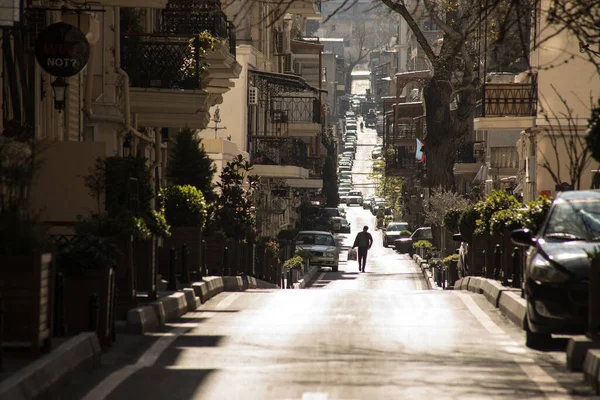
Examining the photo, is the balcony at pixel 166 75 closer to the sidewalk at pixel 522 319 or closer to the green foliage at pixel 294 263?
the sidewalk at pixel 522 319

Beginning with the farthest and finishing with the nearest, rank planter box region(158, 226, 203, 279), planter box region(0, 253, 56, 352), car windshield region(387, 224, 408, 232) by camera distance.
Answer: car windshield region(387, 224, 408, 232) < planter box region(158, 226, 203, 279) < planter box region(0, 253, 56, 352)

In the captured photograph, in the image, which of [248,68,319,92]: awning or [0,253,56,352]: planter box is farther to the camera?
[248,68,319,92]: awning

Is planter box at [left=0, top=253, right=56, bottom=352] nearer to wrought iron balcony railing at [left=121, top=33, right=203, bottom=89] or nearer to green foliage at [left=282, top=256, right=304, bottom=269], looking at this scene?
wrought iron balcony railing at [left=121, top=33, right=203, bottom=89]

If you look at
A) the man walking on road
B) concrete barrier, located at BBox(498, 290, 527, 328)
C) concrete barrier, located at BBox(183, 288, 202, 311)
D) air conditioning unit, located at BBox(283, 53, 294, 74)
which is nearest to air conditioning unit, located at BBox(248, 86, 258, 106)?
the man walking on road

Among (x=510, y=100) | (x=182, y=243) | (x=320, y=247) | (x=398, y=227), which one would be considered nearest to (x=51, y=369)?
(x=182, y=243)

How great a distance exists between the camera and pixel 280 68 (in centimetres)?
7325

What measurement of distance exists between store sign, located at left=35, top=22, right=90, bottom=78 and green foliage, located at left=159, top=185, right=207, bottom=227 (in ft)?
18.1

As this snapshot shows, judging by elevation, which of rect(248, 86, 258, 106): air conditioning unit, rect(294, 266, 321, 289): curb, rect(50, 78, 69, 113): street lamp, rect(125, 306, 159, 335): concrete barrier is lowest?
rect(294, 266, 321, 289): curb

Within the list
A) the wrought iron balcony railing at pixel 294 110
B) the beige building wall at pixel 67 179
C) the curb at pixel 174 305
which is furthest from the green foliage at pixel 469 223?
the wrought iron balcony railing at pixel 294 110

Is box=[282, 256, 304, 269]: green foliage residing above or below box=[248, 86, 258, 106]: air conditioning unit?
below

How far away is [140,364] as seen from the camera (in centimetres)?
1239

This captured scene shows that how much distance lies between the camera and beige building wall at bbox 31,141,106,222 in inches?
843

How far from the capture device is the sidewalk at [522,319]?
1097 centimetres

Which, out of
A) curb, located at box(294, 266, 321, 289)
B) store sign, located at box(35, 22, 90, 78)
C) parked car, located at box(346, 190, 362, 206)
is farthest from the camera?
parked car, located at box(346, 190, 362, 206)
